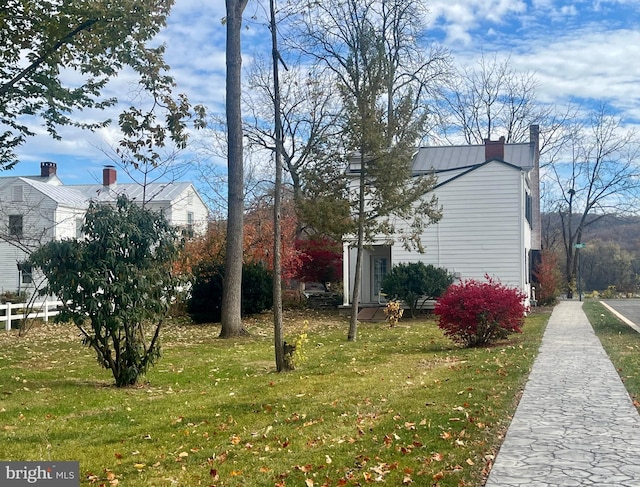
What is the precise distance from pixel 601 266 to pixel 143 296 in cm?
5323

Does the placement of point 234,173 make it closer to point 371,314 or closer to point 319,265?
point 371,314

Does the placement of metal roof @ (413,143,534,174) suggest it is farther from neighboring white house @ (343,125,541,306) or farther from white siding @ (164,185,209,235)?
white siding @ (164,185,209,235)

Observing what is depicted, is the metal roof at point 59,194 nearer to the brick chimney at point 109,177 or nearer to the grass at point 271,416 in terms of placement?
the brick chimney at point 109,177

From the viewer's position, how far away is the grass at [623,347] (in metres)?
9.13

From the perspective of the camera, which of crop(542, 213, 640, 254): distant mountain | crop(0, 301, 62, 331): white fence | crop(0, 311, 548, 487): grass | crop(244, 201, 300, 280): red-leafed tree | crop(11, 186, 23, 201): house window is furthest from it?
crop(542, 213, 640, 254): distant mountain

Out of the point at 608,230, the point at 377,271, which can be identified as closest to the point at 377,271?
the point at 377,271

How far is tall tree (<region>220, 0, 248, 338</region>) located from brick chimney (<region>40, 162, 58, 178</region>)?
29.7 metres

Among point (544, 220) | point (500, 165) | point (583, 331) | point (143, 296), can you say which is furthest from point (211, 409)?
point (544, 220)

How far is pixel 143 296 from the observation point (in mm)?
9648

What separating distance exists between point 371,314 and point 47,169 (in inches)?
1139

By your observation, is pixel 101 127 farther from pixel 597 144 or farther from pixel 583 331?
pixel 597 144

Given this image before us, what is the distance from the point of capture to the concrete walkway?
4.99 m

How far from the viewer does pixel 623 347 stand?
13352 mm

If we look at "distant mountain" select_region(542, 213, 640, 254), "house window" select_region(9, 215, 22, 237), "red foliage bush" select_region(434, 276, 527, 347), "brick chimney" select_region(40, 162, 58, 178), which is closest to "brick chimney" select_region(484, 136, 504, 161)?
"red foliage bush" select_region(434, 276, 527, 347)
